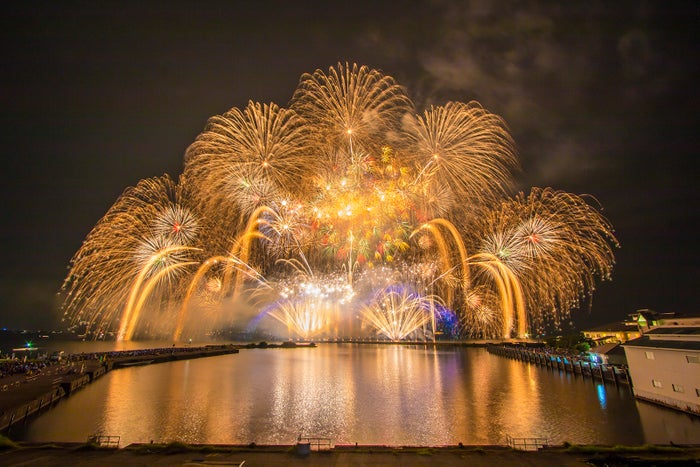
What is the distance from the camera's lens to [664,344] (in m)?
24.7

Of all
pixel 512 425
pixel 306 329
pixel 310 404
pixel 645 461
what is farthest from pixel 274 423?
pixel 306 329

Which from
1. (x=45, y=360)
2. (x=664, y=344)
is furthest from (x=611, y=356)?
(x=45, y=360)

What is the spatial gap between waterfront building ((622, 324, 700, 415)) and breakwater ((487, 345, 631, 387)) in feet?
21.9

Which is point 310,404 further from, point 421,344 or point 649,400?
point 421,344

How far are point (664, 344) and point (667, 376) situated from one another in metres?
2.39

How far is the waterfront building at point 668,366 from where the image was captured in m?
22.6

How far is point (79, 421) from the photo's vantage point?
24.3 m

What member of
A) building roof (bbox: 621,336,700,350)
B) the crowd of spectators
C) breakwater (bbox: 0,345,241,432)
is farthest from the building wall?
the crowd of spectators

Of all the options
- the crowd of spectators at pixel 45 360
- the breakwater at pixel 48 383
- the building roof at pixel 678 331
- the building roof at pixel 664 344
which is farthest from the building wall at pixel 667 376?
the crowd of spectators at pixel 45 360

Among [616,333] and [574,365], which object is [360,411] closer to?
[574,365]

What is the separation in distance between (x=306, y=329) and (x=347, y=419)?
53079 mm

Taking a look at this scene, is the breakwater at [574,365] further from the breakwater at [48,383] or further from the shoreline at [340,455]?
the breakwater at [48,383]

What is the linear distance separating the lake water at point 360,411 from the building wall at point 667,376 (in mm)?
845

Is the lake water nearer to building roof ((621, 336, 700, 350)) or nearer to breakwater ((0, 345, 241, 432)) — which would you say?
breakwater ((0, 345, 241, 432))
